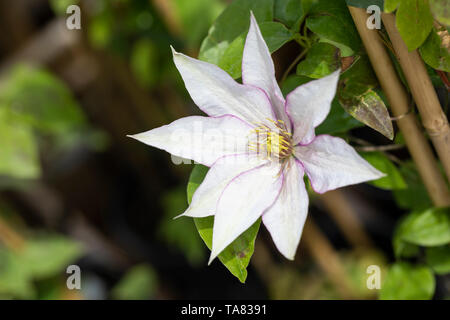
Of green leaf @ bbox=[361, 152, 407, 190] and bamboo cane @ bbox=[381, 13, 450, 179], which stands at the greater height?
bamboo cane @ bbox=[381, 13, 450, 179]

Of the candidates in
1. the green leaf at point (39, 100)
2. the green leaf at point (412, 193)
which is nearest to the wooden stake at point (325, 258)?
the green leaf at point (412, 193)

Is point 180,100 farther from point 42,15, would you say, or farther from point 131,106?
point 42,15

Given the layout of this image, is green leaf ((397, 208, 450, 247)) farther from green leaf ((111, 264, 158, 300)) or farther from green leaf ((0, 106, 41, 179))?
green leaf ((111, 264, 158, 300))

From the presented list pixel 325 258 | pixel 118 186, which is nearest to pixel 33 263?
pixel 118 186

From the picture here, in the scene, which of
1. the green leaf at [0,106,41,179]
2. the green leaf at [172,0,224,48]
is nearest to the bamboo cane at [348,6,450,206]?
the green leaf at [172,0,224,48]
